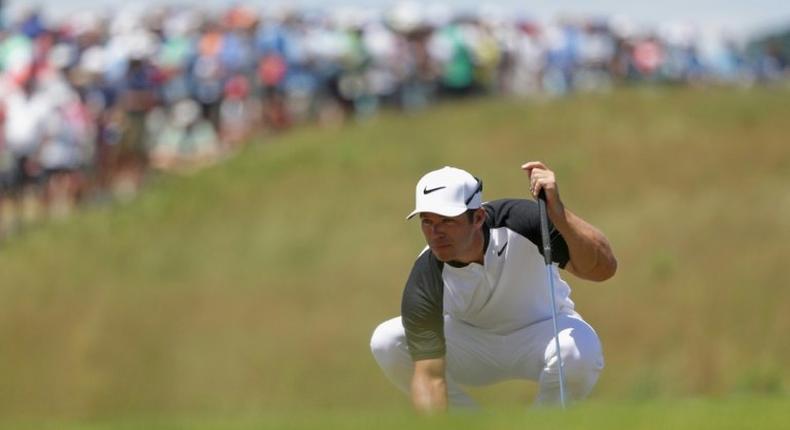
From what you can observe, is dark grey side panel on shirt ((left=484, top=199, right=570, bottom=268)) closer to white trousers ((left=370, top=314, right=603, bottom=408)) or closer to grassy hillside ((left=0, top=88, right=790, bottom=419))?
white trousers ((left=370, top=314, right=603, bottom=408))

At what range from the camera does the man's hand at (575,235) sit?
10039 mm

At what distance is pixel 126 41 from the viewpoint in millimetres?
30328

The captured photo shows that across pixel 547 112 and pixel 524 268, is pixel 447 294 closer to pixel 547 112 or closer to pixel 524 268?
pixel 524 268

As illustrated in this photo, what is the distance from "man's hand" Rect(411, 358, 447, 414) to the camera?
414 inches

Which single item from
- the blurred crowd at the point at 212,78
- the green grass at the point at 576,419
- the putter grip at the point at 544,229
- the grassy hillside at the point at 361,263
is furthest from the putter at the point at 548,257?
the blurred crowd at the point at 212,78

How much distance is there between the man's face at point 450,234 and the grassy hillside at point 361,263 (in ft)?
35.8

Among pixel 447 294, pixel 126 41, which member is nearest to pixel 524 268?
pixel 447 294

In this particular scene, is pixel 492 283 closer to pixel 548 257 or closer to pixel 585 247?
pixel 548 257

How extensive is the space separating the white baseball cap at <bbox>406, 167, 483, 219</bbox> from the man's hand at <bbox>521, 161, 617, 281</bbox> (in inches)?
12.6

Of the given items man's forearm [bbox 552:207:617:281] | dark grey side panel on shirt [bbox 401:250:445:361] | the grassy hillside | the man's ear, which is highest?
the grassy hillside

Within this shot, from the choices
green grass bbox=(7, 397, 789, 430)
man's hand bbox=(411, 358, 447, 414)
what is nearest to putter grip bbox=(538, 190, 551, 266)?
man's hand bbox=(411, 358, 447, 414)

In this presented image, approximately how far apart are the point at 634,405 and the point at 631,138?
26239 mm

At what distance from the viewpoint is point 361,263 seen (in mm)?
28750

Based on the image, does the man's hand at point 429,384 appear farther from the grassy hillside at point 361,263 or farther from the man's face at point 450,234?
the grassy hillside at point 361,263
